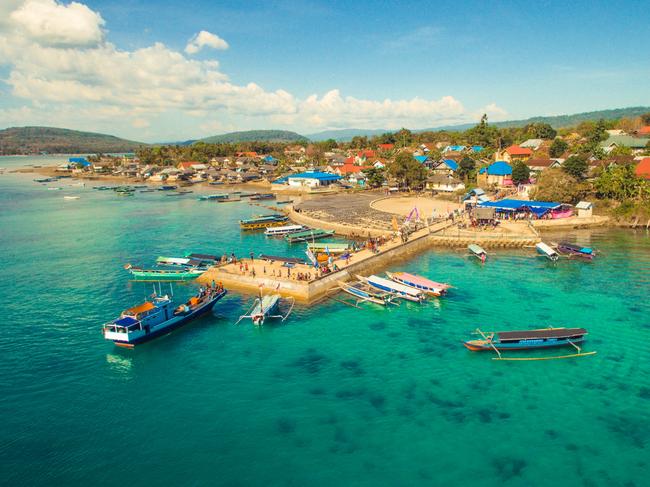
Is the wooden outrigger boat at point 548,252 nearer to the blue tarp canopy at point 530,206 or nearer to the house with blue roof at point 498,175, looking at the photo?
the blue tarp canopy at point 530,206

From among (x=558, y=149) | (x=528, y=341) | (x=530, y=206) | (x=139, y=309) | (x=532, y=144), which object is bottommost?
(x=528, y=341)

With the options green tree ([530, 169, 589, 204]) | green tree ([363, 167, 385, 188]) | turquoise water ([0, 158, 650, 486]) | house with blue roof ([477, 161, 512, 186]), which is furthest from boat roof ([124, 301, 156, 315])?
house with blue roof ([477, 161, 512, 186])

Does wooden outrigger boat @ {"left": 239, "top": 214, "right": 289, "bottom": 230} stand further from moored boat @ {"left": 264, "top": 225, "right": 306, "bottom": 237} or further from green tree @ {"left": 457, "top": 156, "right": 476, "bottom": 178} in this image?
green tree @ {"left": 457, "top": 156, "right": 476, "bottom": 178}

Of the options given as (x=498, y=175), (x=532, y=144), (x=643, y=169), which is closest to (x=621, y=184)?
(x=643, y=169)

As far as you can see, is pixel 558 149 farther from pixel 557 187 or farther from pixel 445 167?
pixel 557 187

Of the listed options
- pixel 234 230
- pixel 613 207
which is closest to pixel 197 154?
pixel 234 230
